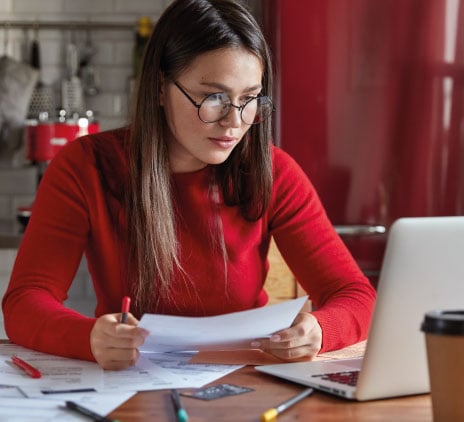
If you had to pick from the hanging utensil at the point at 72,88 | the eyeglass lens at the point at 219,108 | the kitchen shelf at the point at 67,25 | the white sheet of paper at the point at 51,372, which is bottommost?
the white sheet of paper at the point at 51,372

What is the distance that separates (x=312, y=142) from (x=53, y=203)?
1.28 meters

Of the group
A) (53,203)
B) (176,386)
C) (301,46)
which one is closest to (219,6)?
(53,203)

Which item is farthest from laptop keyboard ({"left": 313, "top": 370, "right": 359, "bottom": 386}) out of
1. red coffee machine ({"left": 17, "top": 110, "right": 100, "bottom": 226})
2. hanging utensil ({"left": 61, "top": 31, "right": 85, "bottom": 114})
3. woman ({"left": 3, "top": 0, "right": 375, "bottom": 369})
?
hanging utensil ({"left": 61, "top": 31, "right": 85, "bottom": 114})

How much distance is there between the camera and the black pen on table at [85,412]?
1.14m

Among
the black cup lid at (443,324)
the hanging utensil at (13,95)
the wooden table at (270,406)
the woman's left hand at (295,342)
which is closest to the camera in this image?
the black cup lid at (443,324)

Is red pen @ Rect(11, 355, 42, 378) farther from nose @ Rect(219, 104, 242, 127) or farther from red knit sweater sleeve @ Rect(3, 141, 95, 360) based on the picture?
nose @ Rect(219, 104, 242, 127)

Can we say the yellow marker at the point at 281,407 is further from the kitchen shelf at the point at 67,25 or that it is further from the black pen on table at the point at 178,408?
the kitchen shelf at the point at 67,25

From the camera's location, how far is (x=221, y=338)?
1440 mm

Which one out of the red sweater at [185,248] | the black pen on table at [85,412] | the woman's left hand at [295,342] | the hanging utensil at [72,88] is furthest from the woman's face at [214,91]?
the hanging utensil at [72,88]

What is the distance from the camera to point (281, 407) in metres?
1.20

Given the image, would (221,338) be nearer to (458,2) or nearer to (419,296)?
(419,296)

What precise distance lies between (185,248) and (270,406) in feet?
2.10

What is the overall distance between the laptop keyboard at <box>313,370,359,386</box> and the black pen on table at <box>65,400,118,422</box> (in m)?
0.34

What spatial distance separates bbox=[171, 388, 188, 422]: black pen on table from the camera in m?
1.13
